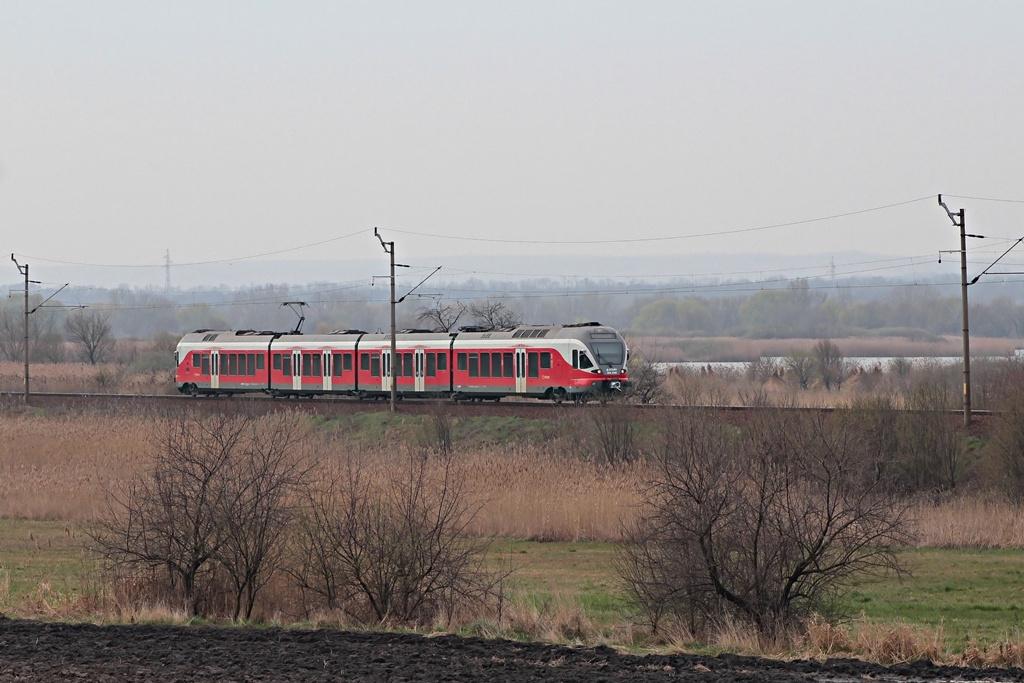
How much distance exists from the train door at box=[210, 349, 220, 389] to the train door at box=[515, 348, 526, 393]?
17681 mm

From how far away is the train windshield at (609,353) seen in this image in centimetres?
4341

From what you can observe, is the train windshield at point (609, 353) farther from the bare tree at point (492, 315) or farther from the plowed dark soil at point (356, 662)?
the plowed dark soil at point (356, 662)

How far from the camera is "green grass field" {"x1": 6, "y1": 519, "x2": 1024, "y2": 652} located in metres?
15.8

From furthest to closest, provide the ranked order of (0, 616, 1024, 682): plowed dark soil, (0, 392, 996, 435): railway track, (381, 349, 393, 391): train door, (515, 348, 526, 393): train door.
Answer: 1. (381, 349, 393, 391): train door
2. (515, 348, 526, 393): train door
3. (0, 392, 996, 435): railway track
4. (0, 616, 1024, 682): plowed dark soil

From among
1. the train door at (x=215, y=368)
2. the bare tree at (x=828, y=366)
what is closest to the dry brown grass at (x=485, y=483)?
the train door at (x=215, y=368)

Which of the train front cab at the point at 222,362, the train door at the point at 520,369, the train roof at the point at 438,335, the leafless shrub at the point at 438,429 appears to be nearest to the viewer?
the leafless shrub at the point at 438,429

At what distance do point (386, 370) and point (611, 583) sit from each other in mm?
31351

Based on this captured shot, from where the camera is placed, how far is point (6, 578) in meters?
17.8

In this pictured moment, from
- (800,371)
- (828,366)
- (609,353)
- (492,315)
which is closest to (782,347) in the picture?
(828,366)

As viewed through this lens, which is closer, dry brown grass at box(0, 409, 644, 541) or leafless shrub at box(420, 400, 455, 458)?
dry brown grass at box(0, 409, 644, 541)

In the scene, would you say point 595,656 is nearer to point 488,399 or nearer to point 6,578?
point 6,578

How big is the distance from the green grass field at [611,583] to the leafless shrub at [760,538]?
881 mm

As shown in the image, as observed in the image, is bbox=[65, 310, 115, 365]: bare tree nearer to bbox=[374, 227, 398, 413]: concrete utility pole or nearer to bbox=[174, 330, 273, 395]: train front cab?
bbox=[174, 330, 273, 395]: train front cab

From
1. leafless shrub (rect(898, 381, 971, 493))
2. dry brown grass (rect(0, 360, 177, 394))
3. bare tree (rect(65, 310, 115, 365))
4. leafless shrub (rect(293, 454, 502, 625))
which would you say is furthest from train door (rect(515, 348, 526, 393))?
bare tree (rect(65, 310, 115, 365))
